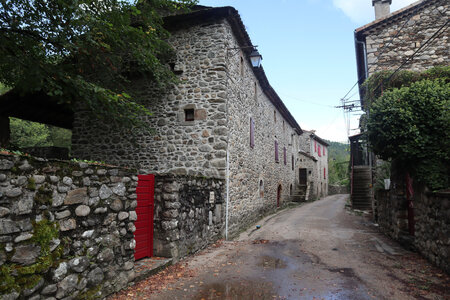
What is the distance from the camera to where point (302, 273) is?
193 inches

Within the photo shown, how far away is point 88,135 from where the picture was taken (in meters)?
9.50

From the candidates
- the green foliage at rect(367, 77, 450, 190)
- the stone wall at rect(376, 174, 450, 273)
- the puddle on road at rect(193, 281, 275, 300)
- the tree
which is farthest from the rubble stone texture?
the stone wall at rect(376, 174, 450, 273)

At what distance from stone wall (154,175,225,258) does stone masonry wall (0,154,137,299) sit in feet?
3.91

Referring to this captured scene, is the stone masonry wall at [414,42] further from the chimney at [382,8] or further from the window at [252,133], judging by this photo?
the window at [252,133]

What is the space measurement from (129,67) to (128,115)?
2172mm

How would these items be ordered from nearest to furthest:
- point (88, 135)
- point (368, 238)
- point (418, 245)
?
1. point (418, 245)
2. point (368, 238)
3. point (88, 135)

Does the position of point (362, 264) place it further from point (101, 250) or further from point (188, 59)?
point (188, 59)

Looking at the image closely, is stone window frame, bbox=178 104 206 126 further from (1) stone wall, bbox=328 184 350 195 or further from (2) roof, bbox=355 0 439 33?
(1) stone wall, bbox=328 184 350 195

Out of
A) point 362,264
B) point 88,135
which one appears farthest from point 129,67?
point 362,264

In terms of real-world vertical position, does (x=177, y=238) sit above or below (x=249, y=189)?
below

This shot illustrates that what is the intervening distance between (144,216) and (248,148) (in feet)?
20.7

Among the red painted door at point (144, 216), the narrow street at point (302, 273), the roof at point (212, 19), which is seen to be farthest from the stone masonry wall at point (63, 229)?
the roof at point (212, 19)

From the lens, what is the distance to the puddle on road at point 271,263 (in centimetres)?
536

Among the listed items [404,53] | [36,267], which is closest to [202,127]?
[36,267]
